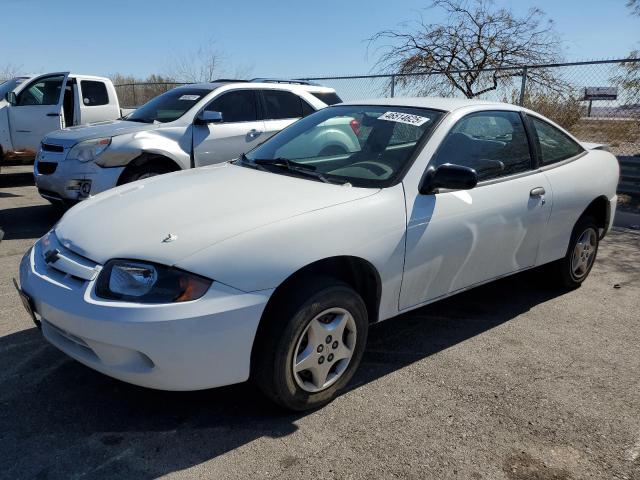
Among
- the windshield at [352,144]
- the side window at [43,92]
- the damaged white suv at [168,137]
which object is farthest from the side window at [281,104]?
the side window at [43,92]

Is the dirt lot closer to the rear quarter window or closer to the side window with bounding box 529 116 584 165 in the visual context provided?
the side window with bounding box 529 116 584 165

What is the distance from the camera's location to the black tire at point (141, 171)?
21.3ft

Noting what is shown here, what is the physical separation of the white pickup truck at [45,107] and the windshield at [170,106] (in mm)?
3583

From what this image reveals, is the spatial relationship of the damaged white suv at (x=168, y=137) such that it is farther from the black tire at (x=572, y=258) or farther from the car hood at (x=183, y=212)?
the black tire at (x=572, y=258)

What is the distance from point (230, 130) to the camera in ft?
23.3

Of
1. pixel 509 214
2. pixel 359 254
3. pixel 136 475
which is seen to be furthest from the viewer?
pixel 509 214

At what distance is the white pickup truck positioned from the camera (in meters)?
10.0

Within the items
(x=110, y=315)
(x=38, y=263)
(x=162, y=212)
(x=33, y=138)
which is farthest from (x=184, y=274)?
(x=33, y=138)

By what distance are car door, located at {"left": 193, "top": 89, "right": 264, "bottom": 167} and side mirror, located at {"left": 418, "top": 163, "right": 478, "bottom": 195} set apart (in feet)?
13.7

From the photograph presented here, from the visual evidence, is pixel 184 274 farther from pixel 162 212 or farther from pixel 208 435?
pixel 208 435

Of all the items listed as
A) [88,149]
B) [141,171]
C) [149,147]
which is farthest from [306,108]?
[88,149]

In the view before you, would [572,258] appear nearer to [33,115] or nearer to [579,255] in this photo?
[579,255]

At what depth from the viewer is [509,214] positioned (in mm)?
3801

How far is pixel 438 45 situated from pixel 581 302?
8945mm
